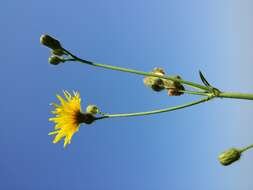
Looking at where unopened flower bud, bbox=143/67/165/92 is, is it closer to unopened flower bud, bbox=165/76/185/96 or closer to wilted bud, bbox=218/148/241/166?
unopened flower bud, bbox=165/76/185/96

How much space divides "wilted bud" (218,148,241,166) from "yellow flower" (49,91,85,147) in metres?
2.01

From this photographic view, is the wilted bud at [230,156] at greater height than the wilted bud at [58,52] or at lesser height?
lesser

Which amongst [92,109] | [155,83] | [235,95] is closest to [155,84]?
[155,83]

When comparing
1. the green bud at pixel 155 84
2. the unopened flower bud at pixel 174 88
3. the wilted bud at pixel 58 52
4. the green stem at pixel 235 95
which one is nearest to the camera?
the green stem at pixel 235 95

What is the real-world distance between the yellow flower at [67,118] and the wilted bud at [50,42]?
77cm

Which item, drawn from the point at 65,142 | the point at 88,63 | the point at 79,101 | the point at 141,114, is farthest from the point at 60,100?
the point at 141,114

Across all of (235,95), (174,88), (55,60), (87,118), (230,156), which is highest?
(55,60)

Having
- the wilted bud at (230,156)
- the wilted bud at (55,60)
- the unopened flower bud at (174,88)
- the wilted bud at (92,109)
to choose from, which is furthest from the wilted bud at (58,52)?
the wilted bud at (230,156)

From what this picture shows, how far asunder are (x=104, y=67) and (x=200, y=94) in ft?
3.34

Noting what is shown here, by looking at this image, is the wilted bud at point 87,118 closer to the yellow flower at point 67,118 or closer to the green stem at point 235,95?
the yellow flower at point 67,118

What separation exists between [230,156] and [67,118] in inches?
89.6

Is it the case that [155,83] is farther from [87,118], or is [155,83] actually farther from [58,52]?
[58,52]

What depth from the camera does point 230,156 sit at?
13.1 ft

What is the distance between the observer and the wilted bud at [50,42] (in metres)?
4.48
